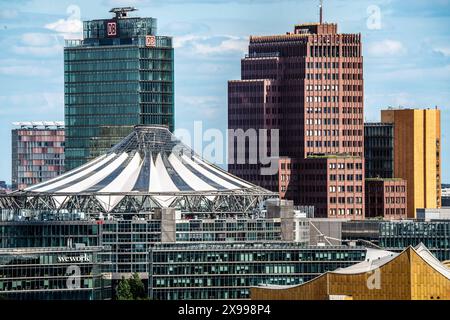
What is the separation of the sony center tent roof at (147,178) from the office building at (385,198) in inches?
1475

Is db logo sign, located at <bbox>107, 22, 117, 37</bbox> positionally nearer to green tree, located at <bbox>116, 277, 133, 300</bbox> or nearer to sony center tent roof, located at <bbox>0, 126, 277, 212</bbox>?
sony center tent roof, located at <bbox>0, 126, 277, 212</bbox>

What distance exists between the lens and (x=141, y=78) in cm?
19175

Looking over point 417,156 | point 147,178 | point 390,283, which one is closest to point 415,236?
point 147,178

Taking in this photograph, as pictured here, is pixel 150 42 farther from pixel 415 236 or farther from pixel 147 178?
pixel 415 236

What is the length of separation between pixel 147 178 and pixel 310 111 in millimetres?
45257

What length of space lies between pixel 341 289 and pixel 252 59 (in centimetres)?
12132

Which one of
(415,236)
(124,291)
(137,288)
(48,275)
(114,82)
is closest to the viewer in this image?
(48,275)

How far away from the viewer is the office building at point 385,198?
186m

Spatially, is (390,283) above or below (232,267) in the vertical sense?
above

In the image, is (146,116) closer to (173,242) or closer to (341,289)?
(173,242)

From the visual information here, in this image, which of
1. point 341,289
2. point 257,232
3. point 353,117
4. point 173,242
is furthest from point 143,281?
point 353,117

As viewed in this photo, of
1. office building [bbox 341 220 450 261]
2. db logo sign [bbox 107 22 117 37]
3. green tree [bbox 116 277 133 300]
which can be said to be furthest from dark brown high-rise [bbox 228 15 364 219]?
green tree [bbox 116 277 133 300]

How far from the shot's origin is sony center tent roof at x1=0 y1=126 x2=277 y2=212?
140 meters

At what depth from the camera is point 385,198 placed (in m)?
187
